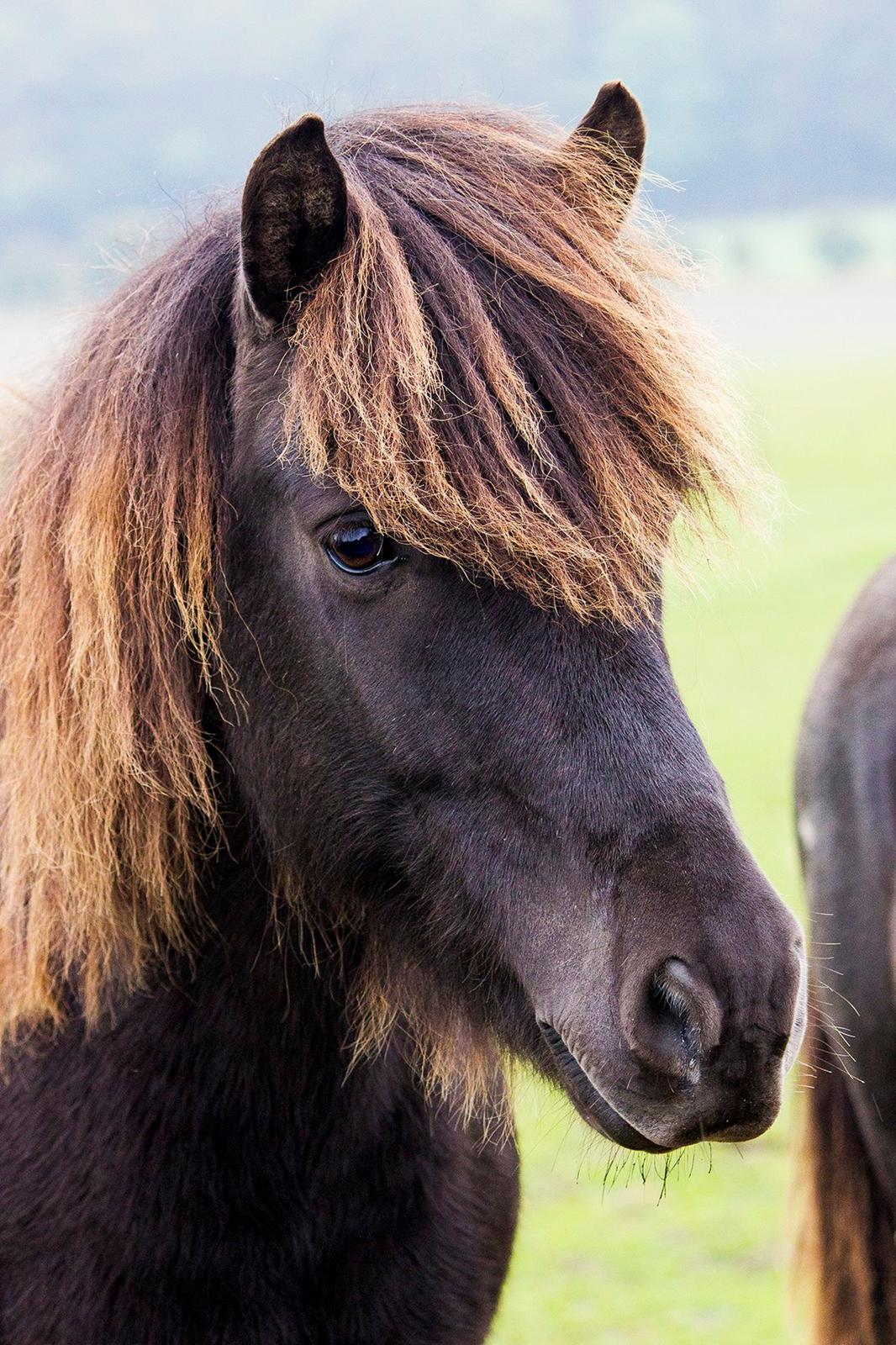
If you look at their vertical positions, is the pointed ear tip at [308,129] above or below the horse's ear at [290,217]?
above

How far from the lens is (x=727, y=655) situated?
1524 centimetres

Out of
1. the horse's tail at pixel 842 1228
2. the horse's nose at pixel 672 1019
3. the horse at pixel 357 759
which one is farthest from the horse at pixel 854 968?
the horse's nose at pixel 672 1019

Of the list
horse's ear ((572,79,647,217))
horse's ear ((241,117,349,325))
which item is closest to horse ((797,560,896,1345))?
horse's ear ((572,79,647,217))

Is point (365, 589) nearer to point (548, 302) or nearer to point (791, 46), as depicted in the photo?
point (548, 302)

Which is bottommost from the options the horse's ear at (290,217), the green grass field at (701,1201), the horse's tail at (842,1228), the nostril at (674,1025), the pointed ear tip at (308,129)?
the green grass field at (701,1201)

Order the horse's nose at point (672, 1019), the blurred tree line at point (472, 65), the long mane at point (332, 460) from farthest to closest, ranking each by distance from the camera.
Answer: the blurred tree line at point (472, 65), the long mane at point (332, 460), the horse's nose at point (672, 1019)

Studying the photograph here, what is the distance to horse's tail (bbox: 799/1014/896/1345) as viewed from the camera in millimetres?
3188

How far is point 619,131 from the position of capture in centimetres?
190

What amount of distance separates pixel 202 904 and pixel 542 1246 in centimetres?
335

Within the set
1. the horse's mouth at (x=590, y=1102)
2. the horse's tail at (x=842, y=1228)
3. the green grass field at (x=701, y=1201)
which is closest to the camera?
the horse's mouth at (x=590, y=1102)

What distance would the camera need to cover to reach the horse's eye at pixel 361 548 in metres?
1.53

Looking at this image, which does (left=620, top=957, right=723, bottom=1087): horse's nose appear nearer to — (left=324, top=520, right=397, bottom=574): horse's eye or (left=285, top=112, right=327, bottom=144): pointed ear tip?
(left=324, top=520, right=397, bottom=574): horse's eye

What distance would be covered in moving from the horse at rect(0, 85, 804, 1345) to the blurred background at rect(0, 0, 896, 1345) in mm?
241

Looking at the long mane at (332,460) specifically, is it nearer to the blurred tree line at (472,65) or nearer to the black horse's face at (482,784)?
the black horse's face at (482,784)
